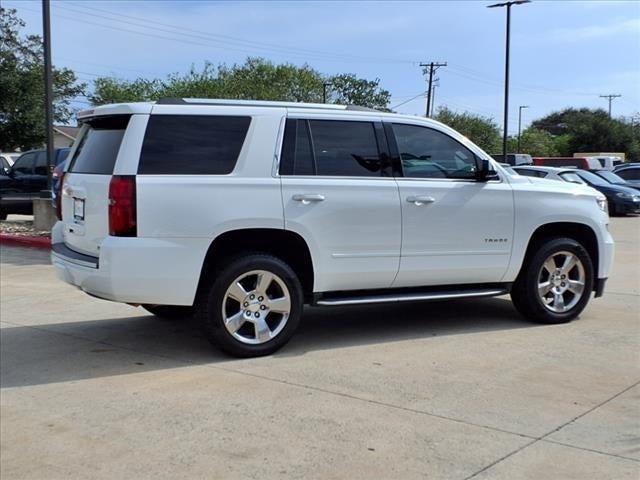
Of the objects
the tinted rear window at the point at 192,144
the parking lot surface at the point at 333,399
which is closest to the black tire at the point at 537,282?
the parking lot surface at the point at 333,399

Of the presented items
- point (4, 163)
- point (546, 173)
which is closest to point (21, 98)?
point (4, 163)

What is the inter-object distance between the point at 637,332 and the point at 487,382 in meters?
2.27

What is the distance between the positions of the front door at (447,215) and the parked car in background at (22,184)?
12394 millimetres

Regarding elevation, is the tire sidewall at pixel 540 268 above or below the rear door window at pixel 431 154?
below

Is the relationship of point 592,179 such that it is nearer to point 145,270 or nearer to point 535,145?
point 145,270

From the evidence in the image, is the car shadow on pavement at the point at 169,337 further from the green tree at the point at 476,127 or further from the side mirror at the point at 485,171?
the green tree at the point at 476,127

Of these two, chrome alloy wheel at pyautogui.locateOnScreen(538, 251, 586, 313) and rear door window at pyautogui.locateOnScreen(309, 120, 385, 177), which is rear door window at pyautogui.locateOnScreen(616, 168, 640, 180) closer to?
chrome alloy wheel at pyautogui.locateOnScreen(538, 251, 586, 313)

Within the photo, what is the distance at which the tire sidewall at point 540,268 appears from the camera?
6594 millimetres

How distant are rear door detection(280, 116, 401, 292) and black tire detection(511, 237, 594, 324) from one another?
4.76 ft

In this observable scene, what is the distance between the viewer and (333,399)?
4.70 metres

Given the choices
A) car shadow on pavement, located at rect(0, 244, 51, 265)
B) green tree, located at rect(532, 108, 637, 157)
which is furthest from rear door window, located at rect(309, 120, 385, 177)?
green tree, located at rect(532, 108, 637, 157)

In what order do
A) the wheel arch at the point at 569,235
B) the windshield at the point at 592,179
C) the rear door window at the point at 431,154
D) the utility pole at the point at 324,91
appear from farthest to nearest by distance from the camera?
the utility pole at the point at 324,91 < the windshield at the point at 592,179 < the wheel arch at the point at 569,235 < the rear door window at the point at 431,154

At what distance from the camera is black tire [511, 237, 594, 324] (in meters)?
6.61

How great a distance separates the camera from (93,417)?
4.45 meters
